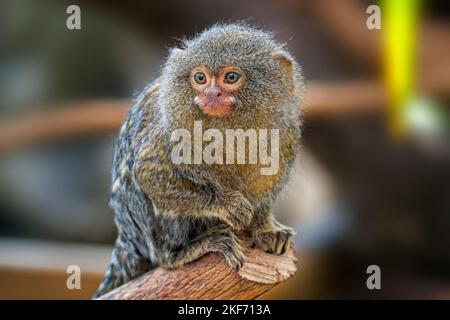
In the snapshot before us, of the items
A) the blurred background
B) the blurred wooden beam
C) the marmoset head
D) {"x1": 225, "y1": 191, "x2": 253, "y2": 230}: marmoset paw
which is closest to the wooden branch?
{"x1": 225, "y1": 191, "x2": 253, "y2": 230}: marmoset paw

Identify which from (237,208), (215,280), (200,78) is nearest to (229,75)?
(200,78)

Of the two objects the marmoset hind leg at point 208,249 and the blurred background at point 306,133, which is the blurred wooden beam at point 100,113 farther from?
the marmoset hind leg at point 208,249

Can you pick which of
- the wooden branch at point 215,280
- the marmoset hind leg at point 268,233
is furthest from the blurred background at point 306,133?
the marmoset hind leg at point 268,233

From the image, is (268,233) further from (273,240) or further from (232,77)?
(232,77)

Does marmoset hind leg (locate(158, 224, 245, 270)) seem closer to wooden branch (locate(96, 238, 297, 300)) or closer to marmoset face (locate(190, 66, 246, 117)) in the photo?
wooden branch (locate(96, 238, 297, 300))

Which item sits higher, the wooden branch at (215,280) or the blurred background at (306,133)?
the blurred background at (306,133)

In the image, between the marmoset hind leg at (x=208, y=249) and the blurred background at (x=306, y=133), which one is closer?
the marmoset hind leg at (x=208, y=249)
